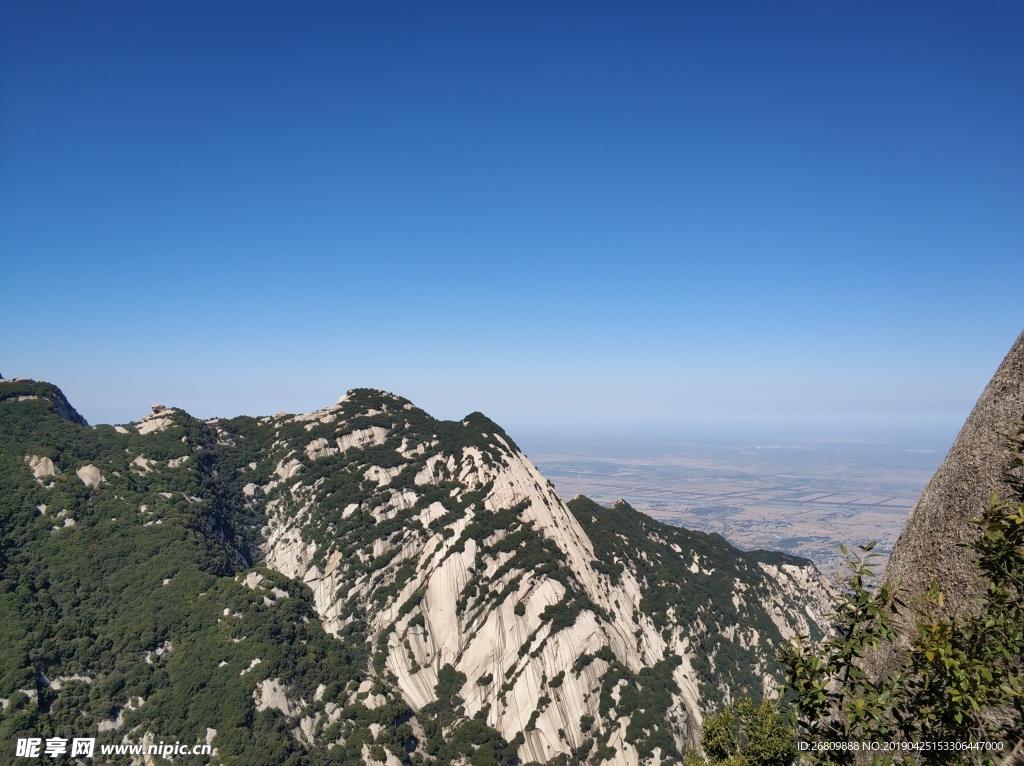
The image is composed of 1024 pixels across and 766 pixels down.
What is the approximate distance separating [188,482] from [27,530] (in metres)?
17.9

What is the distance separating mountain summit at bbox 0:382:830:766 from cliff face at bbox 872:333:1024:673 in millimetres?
41470

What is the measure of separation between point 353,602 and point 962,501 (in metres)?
62.8

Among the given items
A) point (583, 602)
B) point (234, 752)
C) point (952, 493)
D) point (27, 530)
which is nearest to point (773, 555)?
point (583, 602)

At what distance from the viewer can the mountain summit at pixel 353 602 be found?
1844 inches

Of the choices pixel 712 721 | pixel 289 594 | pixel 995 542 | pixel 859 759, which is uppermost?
pixel 995 542

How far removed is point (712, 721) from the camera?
85.9 ft

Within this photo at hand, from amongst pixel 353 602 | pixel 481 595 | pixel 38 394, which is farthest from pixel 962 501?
pixel 38 394

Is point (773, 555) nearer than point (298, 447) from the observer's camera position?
No

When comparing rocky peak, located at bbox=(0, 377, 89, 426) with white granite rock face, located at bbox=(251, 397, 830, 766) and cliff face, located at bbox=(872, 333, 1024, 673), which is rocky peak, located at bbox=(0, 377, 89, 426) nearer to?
white granite rock face, located at bbox=(251, 397, 830, 766)

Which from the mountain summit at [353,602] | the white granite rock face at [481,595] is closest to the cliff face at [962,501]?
the mountain summit at [353,602]

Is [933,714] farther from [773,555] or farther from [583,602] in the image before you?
[773,555]

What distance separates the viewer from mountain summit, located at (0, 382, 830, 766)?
46.8 metres

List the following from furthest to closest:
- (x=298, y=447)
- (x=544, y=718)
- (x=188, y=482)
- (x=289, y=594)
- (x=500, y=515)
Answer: (x=298, y=447) → (x=188, y=482) → (x=500, y=515) → (x=289, y=594) → (x=544, y=718)

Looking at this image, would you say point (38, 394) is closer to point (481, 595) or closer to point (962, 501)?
point (481, 595)
